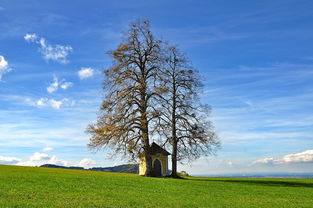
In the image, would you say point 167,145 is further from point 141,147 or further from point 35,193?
point 35,193

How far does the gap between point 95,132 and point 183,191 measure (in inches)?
556

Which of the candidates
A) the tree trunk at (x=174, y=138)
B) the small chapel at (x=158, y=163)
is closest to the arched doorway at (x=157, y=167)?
the small chapel at (x=158, y=163)

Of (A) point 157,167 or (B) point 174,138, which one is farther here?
(A) point 157,167

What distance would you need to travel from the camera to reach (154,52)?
3797 centimetres

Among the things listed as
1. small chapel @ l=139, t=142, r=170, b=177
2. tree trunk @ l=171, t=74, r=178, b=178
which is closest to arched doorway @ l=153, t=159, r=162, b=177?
small chapel @ l=139, t=142, r=170, b=177

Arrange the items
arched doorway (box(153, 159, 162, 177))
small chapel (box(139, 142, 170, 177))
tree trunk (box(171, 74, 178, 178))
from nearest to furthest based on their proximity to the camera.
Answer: tree trunk (box(171, 74, 178, 178)) → small chapel (box(139, 142, 170, 177)) → arched doorway (box(153, 159, 162, 177))

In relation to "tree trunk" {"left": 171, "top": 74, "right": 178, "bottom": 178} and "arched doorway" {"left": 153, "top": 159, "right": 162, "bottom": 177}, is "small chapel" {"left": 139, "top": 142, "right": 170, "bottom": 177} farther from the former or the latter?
"tree trunk" {"left": 171, "top": 74, "right": 178, "bottom": 178}

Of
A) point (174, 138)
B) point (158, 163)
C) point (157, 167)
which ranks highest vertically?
point (174, 138)

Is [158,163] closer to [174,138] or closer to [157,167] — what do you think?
[157,167]

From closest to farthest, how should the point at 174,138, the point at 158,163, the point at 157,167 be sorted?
the point at 174,138, the point at 157,167, the point at 158,163

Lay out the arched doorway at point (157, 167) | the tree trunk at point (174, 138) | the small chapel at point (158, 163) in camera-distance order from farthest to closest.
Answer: the arched doorway at point (157, 167) < the small chapel at point (158, 163) < the tree trunk at point (174, 138)

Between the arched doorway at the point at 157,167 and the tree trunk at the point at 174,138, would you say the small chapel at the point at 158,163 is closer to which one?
the arched doorway at the point at 157,167

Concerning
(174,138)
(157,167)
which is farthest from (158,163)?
(174,138)

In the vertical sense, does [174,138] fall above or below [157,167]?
above
